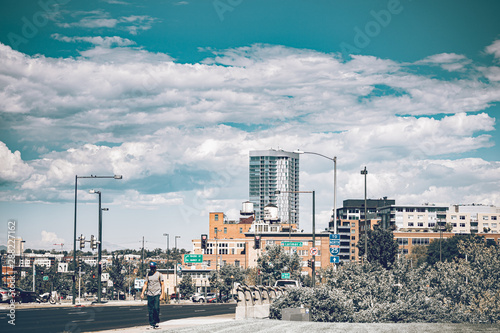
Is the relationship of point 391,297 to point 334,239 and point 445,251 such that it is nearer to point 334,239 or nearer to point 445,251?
point 334,239

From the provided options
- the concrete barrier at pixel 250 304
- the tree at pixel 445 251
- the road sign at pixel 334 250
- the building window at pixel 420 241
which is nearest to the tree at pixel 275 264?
the road sign at pixel 334 250

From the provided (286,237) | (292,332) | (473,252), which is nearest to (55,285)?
(286,237)

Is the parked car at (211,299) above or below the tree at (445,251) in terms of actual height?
below

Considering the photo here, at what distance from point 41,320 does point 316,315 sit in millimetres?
12051

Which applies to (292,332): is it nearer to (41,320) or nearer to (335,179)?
(41,320)

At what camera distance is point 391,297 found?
28.0 m

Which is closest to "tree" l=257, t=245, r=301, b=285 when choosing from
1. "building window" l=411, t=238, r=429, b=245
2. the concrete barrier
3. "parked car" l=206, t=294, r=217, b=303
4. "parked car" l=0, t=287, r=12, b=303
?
"parked car" l=206, t=294, r=217, b=303

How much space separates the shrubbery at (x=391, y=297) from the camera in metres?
25.3

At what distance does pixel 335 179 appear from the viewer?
45844 mm

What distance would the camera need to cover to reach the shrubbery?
2534cm

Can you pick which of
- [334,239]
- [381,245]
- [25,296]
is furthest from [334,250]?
[381,245]

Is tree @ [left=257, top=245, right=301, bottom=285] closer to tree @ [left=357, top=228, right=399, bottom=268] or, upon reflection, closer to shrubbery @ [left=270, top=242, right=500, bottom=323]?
tree @ [left=357, top=228, right=399, bottom=268]

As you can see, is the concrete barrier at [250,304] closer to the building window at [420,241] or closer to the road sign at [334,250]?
the road sign at [334,250]

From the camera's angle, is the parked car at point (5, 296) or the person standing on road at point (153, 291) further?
the parked car at point (5, 296)
